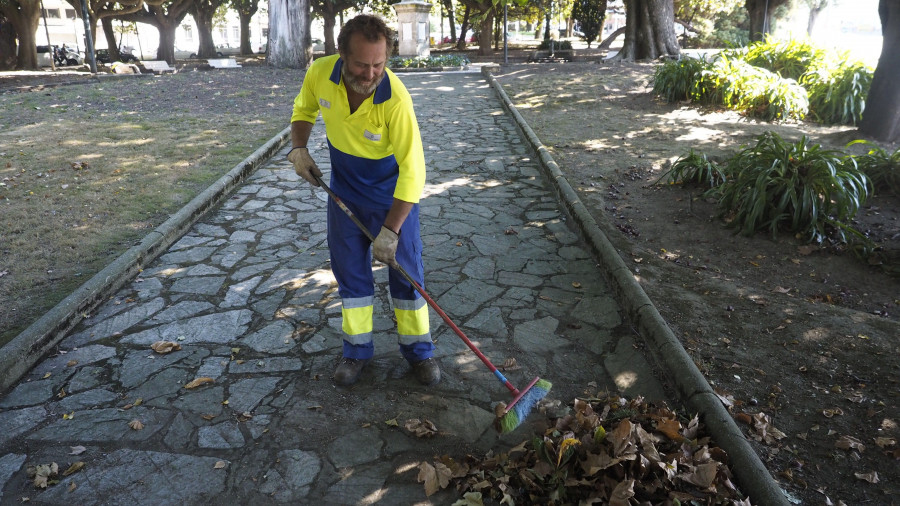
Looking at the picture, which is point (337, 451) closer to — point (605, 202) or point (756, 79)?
point (605, 202)

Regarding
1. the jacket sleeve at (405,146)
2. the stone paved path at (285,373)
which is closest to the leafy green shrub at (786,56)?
the stone paved path at (285,373)

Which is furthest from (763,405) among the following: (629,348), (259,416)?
(259,416)

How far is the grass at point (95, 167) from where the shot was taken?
4812mm

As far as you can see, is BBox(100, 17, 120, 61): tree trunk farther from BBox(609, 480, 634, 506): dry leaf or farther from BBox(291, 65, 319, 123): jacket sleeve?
BBox(609, 480, 634, 506): dry leaf

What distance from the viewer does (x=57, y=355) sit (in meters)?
3.79

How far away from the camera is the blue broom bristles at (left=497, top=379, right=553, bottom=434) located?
3.04 metres

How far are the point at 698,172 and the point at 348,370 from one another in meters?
5.17

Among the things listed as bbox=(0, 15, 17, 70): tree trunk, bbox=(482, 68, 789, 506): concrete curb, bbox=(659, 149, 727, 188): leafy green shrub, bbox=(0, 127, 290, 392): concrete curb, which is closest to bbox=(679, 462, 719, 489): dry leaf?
bbox=(482, 68, 789, 506): concrete curb

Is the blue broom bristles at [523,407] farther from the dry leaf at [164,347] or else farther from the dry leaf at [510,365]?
the dry leaf at [164,347]

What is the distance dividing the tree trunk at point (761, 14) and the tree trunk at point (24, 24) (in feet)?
88.7

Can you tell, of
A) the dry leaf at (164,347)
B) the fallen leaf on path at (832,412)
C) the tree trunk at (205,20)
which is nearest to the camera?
the fallen leaf on path at (832,412)

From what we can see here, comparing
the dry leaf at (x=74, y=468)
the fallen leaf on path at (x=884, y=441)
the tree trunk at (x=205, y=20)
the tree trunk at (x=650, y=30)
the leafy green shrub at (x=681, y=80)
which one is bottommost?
the dry leaf at (x=74, y=468)

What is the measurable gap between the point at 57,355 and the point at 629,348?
3.68 meters

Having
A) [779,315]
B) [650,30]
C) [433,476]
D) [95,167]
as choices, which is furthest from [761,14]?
[433,476]
